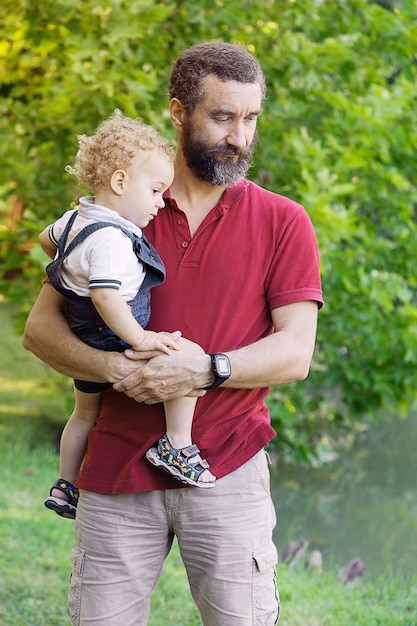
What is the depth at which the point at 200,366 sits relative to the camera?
8.00 ft

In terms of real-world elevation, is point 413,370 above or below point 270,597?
below

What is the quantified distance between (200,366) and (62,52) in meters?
4.08

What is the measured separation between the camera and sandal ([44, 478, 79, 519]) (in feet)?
9.25

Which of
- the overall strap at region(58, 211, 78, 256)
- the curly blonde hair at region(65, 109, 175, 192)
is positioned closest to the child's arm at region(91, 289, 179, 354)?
the overall strap at region(58, 211, 78, 256)

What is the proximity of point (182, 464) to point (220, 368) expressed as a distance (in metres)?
0.27

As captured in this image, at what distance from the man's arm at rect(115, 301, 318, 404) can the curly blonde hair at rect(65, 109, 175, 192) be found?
501 millimetres

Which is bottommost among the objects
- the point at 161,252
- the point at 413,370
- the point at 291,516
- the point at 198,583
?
the point at 291,516

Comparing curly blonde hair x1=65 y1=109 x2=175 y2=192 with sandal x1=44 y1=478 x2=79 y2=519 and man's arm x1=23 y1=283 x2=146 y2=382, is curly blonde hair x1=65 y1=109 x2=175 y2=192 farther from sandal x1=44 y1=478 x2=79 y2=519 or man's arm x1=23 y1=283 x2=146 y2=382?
sandal x1=44 y1=478 x2=79 y2=519

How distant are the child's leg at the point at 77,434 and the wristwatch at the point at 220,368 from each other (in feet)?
1.43

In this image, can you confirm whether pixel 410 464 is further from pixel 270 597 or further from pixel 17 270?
pixel 270 597

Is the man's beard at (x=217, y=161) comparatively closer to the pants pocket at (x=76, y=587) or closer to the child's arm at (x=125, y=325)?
the child's arm at (x=125, y=325)

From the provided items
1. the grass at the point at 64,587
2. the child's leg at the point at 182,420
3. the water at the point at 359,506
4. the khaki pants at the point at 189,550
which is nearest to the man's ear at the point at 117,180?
the child's leg at the point at 182,420

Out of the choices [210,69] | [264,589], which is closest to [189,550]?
[264,589]

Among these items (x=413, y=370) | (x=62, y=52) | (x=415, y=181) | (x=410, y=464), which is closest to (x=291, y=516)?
(x=413, y=370)
